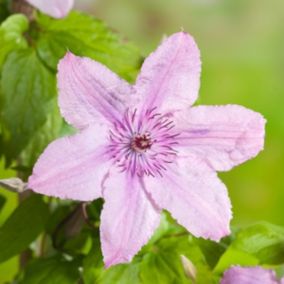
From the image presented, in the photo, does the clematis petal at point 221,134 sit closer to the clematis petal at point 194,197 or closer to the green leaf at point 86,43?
the clematis petal at point 194,197

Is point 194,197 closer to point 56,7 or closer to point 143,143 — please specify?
point 143,143

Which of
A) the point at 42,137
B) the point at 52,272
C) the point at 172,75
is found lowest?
the point at 52,272

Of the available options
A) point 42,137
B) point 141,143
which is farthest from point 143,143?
point 42,137

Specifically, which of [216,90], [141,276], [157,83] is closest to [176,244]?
[141,276]

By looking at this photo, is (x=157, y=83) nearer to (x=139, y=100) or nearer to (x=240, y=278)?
(x=139, y=100)

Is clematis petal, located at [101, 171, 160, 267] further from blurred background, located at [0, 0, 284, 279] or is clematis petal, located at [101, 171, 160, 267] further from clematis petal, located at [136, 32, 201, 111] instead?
blurred background, located at [0, 0, 284, 279]
